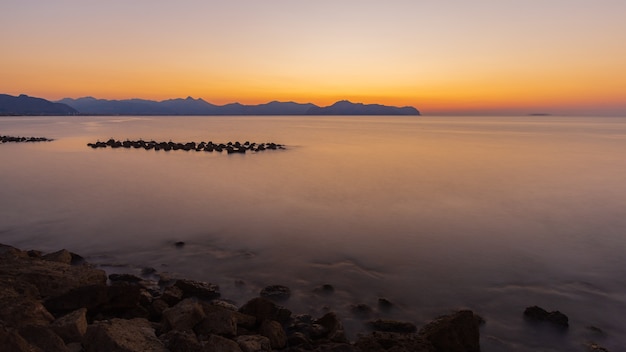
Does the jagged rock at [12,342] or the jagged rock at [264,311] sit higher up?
the jagged rock at [12,342]

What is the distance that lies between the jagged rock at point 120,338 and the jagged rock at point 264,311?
5.70ft

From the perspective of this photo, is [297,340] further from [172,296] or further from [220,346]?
[172,296]

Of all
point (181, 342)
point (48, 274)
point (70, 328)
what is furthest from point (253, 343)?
point (48, 274)

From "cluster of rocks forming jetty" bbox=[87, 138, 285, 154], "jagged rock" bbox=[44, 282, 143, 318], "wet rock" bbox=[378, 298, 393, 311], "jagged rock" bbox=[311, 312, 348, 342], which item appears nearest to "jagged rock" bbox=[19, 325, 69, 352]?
"jagged rock" bbox=[44, 282, 143, 318]

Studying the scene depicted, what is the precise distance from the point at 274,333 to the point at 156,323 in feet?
6.42

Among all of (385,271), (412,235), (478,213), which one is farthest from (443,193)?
(385,271)

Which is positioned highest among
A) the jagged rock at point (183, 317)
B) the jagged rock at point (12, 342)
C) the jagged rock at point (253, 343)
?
the jagged rock at point (12, 342)

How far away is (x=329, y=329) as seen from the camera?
22.5 feet

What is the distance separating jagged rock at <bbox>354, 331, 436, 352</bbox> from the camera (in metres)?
5.79

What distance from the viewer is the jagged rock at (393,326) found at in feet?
23.5

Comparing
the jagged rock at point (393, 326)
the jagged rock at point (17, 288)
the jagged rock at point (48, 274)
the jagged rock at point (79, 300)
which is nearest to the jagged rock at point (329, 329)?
the jagged rock at point (393, 326)

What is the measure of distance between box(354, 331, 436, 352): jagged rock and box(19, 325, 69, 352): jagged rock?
386 cm

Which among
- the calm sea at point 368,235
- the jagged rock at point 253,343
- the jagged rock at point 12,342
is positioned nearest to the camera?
the jagged rock at point 12,342

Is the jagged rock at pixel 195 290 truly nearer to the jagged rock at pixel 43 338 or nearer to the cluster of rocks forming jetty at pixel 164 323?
the cluster of rocks forming jetty at pixel 164 323
